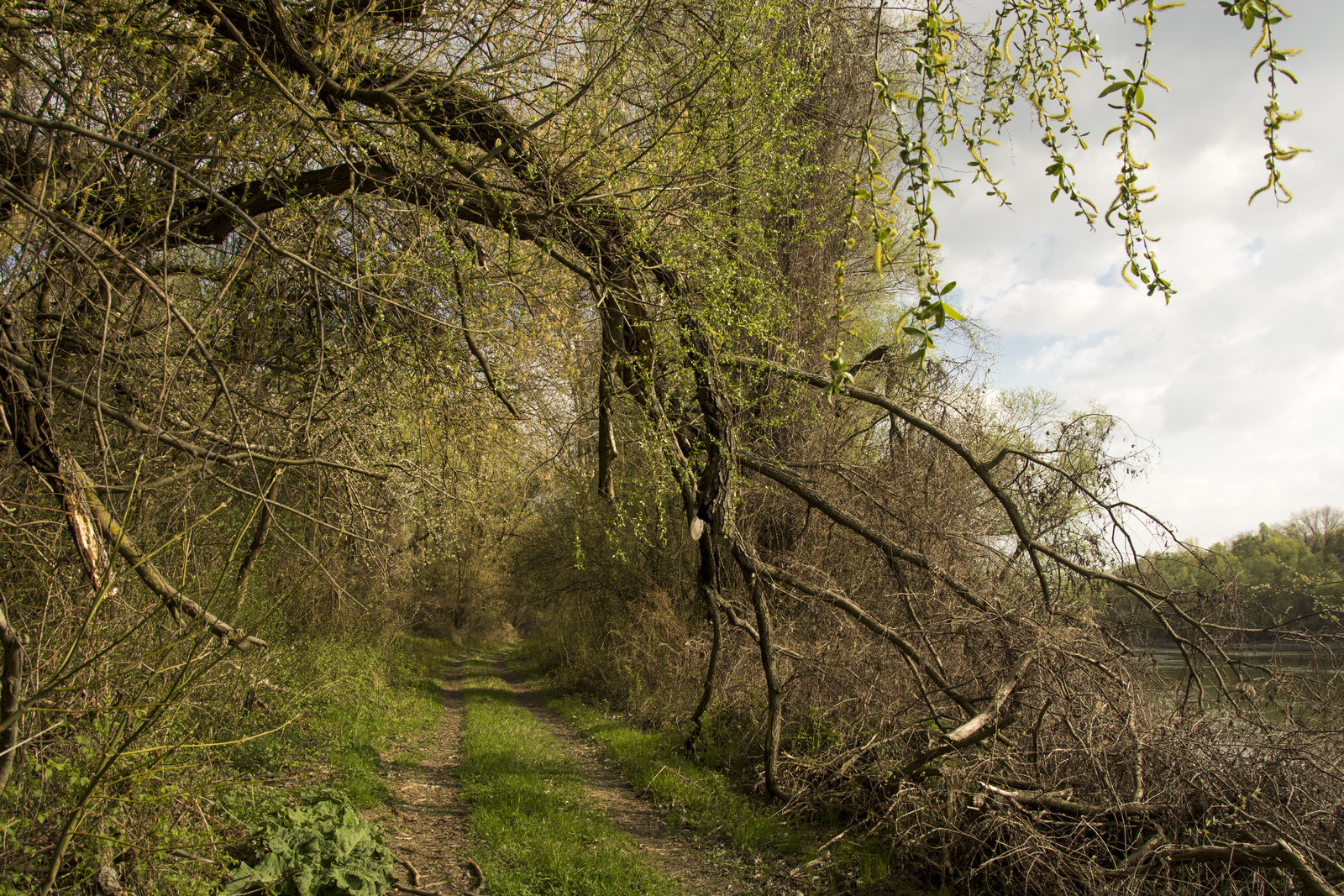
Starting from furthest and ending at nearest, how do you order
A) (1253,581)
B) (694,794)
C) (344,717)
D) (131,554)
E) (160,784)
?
(344,717) < (694,794) < (1253,581) < (160,784) < (131,554)

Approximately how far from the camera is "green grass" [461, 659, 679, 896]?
5.24 metres

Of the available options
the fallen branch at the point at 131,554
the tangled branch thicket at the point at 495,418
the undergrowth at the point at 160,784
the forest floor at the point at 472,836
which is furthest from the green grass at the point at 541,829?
the fallen branch at the point at 131,554

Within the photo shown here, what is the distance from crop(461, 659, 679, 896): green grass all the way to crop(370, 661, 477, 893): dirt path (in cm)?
17

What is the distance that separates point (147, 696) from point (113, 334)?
2084 mm

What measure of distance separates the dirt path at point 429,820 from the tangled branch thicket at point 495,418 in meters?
1.59

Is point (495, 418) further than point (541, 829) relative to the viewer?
Yes

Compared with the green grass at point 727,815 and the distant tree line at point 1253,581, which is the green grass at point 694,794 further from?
the distant tree line at point 1253,581

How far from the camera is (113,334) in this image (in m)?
4.28

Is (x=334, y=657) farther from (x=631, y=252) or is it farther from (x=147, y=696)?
(x=631, y=252)

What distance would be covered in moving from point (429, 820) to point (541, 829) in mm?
1148

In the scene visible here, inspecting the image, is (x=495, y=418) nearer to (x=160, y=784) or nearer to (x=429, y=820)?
(x=160, y=784)

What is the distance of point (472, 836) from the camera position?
6215 mm

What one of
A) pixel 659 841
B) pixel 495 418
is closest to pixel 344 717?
pixel 659 841

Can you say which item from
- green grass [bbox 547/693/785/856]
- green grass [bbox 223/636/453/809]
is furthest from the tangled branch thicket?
green grass [bbox 223/636/453/809]
